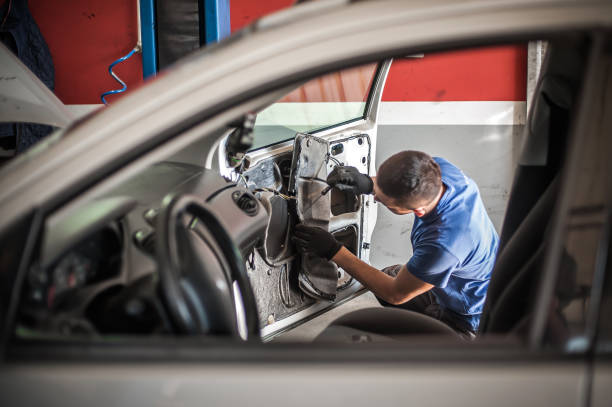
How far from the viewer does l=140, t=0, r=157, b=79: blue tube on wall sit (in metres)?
2.30

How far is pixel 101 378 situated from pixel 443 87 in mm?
3271

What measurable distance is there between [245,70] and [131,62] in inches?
123

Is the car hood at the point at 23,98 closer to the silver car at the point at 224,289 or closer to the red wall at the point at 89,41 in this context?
the silver car at the point at 224,289

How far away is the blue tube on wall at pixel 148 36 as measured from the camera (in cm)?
230

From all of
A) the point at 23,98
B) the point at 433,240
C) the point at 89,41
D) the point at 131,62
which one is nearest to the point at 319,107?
the point at 433,240

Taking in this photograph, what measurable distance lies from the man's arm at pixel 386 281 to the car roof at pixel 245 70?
139 centimetres

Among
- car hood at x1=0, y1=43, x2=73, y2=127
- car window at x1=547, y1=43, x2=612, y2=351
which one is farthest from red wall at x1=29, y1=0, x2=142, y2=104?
car window at x1=547, y1=43, x2=612, y2=351

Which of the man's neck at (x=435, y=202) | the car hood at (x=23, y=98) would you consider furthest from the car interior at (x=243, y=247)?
the car hood at (x=23, y=98)

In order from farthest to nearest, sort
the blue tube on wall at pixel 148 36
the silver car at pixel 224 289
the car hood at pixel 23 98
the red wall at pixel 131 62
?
the red wall at pixel 131 62 < the blue tube on wall at pixel 148 36 < the car hood at pixel 23 98 < the silver car at pixel 224 289

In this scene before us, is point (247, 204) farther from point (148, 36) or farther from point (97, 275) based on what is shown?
point (148, 36)

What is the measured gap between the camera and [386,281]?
2.06m

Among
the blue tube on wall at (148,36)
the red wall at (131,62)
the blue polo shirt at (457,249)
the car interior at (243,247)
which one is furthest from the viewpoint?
the red wall at (131,62)

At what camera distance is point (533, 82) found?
325 cm

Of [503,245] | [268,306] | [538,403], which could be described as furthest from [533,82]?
[538,403]
